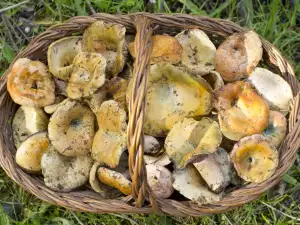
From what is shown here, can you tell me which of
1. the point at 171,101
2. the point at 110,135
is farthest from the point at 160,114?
the point at 110,135

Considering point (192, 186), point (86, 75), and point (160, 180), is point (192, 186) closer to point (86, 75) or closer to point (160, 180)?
point (160, 180)

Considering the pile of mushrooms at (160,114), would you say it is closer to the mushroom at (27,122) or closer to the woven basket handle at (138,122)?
the mushroom at (27,122)

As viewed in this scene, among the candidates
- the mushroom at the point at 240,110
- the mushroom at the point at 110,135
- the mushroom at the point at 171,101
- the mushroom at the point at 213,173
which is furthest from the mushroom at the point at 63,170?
the mushroom at the point at 240,110

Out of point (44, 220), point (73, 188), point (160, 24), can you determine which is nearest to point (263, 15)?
point (160, 24)

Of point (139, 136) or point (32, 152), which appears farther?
point (32, 152)

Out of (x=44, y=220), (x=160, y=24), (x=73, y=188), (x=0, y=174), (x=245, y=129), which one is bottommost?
(x=44, y=220)

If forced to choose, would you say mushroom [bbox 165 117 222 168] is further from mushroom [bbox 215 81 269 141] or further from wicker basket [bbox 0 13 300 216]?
wicker basket [bbox 0 13 300 216]

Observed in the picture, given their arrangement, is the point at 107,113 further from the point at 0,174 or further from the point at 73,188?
the point at 0,174
